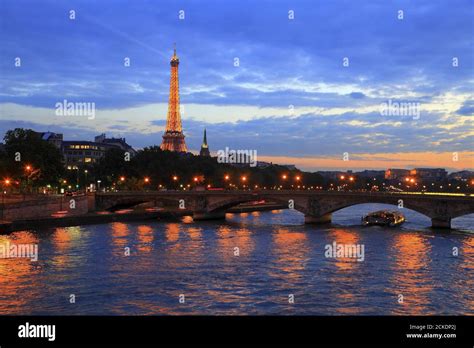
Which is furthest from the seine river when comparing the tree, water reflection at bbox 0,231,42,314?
the tree

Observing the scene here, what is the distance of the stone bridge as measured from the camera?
54.7 metres

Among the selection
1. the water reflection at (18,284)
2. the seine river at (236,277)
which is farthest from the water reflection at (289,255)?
the water reflection at (18,284)

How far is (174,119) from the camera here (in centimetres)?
16750

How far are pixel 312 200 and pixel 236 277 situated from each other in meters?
39.8

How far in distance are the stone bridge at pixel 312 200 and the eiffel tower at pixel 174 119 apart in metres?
70.1

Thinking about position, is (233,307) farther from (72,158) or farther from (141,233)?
(72,158)

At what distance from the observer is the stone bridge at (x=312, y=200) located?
54.7 metres

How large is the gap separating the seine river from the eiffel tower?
357ft

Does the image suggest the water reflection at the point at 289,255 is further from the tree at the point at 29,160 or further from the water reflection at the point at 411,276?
the tree at the point at 29,160

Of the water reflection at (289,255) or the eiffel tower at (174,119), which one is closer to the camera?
the water reflection at (289,255)
